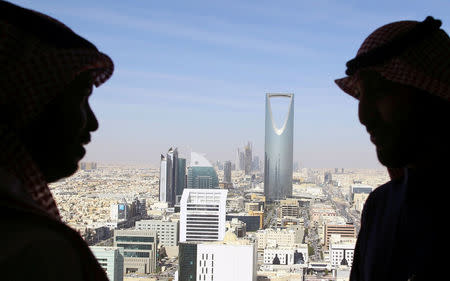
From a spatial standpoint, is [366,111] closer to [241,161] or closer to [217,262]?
[217,262]

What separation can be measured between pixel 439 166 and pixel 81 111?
292 mm

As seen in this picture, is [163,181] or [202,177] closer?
[163,181]

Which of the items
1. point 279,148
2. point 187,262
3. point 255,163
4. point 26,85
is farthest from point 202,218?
point 255,163

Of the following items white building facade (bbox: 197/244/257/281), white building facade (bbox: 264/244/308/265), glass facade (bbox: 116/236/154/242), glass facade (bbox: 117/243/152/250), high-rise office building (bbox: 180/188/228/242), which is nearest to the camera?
white building facade (bbox: 197/244/257/281)

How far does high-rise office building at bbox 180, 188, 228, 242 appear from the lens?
41.7 feet

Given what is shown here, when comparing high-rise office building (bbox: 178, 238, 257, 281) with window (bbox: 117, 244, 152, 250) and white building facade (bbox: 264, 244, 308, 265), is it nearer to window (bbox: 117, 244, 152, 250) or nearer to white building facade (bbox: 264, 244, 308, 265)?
window (bbox: 117, 244, 152, 250)

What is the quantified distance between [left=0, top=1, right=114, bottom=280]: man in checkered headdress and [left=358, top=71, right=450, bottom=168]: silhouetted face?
0.81 feet

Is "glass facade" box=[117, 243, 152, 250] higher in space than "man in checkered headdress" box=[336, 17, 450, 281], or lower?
lower

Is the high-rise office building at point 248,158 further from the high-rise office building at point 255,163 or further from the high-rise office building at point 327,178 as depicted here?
the high-rise office building at point 327,178

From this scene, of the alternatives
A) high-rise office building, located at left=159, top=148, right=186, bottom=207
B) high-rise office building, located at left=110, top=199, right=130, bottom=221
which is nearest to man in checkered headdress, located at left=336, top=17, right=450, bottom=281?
high-rise office building, located at left=110, top=199, right=130, bottom=221

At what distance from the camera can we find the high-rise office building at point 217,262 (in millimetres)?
8359

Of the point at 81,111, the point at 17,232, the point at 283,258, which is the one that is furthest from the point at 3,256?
the point at 283,258

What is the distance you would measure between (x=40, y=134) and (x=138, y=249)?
10.5 m

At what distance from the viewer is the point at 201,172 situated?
68.0 feet
